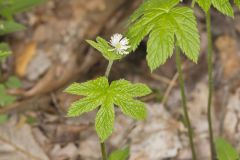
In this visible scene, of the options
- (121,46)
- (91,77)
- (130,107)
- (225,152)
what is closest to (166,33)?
(121,46)

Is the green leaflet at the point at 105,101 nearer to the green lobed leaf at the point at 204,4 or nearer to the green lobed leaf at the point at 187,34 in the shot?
the green lobed leaf at the point at 187,34

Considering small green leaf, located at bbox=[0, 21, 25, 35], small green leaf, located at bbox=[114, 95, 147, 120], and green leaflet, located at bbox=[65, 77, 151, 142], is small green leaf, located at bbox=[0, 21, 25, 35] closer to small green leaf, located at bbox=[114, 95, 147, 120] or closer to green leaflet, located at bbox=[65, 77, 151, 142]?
green leaflet, located at bbox=[65, 77, 151, 142]

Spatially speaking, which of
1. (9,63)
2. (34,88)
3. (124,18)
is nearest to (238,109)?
(124,18)

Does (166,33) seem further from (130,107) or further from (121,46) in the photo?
(130,107)

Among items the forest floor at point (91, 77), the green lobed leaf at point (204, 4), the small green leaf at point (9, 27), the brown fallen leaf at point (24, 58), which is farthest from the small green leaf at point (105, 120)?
the brown fallen leaf at point (24, 58)

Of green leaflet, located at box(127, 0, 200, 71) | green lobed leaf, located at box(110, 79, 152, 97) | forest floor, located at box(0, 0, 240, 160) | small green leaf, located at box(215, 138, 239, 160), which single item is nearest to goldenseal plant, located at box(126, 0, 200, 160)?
green leaflet, located at box(127, 0, 200, 71)
